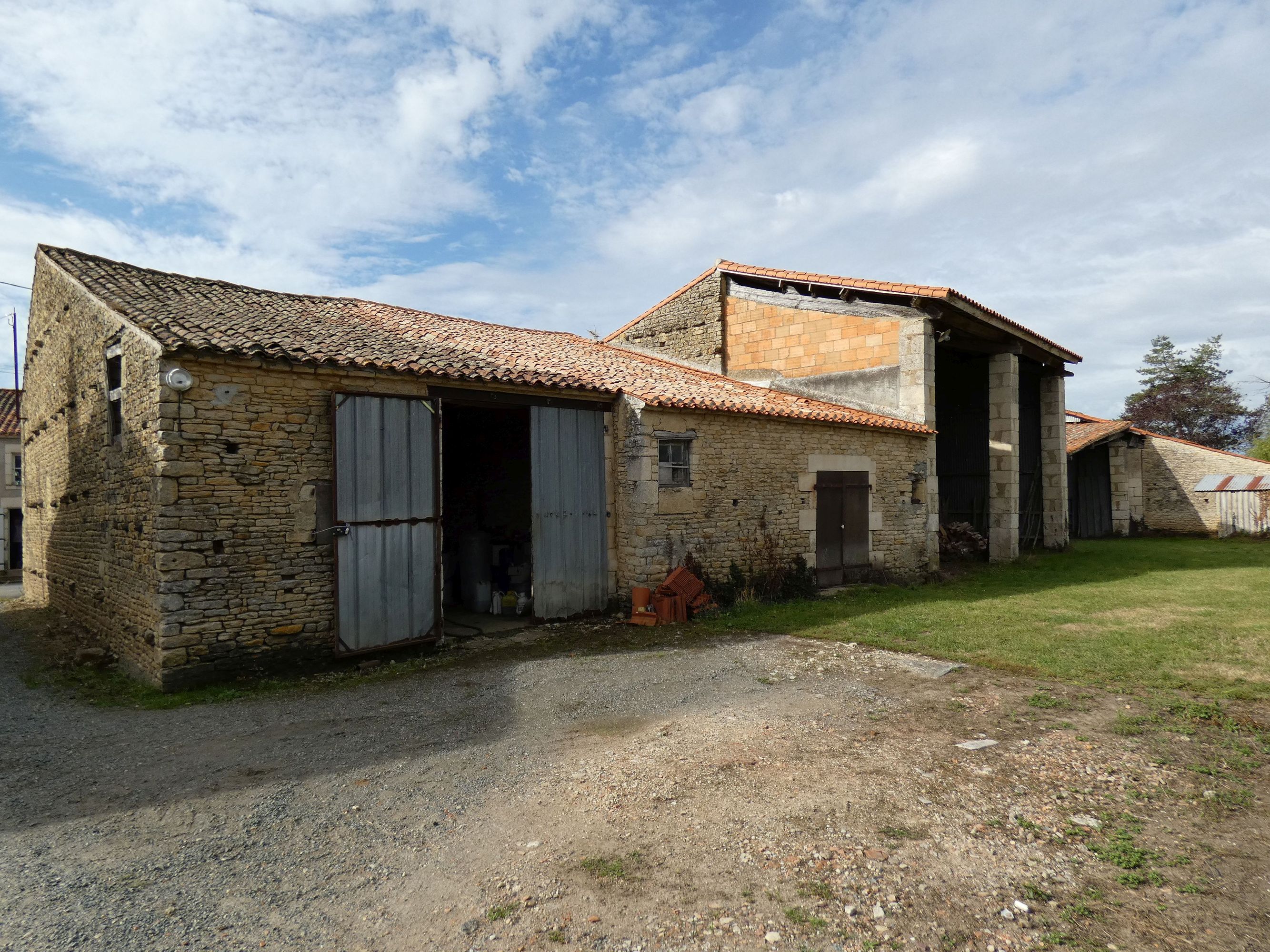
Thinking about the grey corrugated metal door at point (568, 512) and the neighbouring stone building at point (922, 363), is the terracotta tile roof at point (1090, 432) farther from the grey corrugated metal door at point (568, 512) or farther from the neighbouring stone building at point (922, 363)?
the grey corrugated metal door at point (568, 512)

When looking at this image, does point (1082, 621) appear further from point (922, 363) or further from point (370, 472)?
point (370, 472)

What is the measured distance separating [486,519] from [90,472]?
5722 mm

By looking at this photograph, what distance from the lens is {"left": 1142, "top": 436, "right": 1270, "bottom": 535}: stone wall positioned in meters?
20.0

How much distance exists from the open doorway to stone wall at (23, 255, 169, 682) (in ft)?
11.6

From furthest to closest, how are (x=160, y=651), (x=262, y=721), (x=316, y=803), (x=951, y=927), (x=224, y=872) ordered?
1. (x=160, y=651)
2. (x=262, y=721)
3. (x=316, y=803)
4. (x=224, y=872)
5. (x=951, y=927)

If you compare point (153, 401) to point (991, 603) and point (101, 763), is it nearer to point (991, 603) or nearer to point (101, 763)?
point (101, 763)

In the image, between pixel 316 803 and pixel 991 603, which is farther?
pixel 991 603

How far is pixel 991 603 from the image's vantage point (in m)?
10.5

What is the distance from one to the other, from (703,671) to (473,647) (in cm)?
305

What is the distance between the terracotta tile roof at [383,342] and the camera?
24.6 feet

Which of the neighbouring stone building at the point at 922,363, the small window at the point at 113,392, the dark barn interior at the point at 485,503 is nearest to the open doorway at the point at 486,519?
the dark barn interior at the point at 485,503

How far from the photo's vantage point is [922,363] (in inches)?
508

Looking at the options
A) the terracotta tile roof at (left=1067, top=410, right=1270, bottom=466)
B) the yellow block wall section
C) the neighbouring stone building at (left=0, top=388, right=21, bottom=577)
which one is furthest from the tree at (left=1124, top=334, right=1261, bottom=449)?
the neighbouring stone building at (left=0, top=388, right=21, bottom=577)

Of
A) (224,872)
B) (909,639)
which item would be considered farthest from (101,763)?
(909,639)
